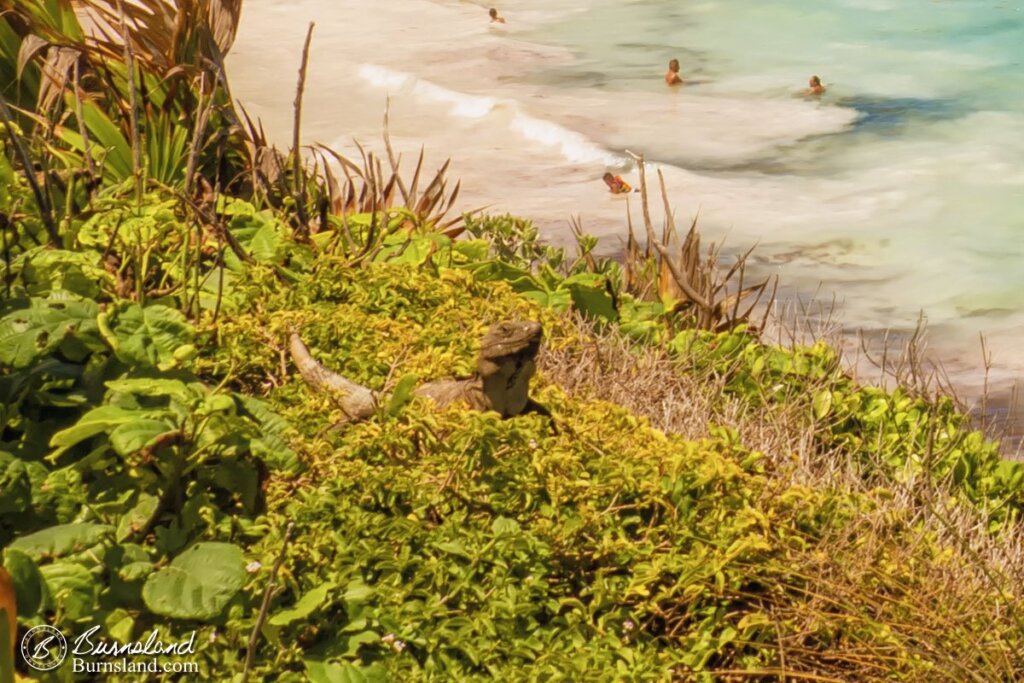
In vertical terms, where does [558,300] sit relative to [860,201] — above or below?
above

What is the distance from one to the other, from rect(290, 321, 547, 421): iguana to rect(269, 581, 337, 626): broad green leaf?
756 millimetres

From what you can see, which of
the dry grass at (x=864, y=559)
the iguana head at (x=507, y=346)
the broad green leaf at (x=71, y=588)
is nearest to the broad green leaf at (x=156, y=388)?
the broad green leaf at (x=71, y=588)

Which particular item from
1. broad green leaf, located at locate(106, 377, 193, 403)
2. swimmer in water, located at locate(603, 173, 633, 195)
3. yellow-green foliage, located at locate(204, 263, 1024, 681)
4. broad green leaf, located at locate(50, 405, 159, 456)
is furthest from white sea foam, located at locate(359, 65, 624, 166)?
broad green leaf, located at locate(50, 405, 159, 456)

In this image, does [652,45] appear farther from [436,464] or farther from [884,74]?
[436,464]

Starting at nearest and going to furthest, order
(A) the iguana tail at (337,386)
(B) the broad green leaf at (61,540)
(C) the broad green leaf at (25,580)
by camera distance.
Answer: (C) the broad green leaf at (25,580)
(B) the broad green leaf at (61,540)
(A) the iguana tail at (337,386)

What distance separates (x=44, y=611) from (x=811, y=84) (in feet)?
45.8

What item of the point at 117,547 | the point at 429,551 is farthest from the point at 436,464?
the point at 117,547

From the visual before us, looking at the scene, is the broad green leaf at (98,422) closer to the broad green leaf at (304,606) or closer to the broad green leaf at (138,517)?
the broad green leaf at (138,517)

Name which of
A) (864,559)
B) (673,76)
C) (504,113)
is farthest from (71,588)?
(673,76)

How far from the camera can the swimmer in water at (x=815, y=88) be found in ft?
50.7

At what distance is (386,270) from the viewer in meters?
4.45

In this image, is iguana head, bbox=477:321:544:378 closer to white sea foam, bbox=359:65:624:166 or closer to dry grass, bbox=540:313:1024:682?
dry grass, bbox=540:313:1024:682

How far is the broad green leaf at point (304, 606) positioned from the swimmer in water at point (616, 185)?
8402 millimetres

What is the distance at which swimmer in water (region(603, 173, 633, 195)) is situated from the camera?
1099 cm
